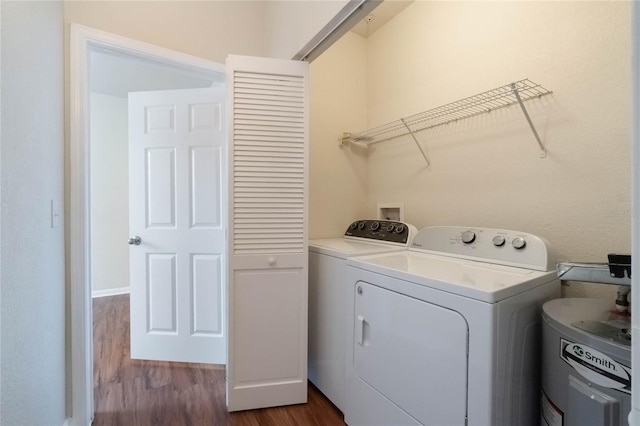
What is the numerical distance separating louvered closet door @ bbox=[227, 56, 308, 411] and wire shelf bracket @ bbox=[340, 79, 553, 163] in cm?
76

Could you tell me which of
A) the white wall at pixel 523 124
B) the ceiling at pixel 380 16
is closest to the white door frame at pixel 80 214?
the ceiling at pixel 380 16

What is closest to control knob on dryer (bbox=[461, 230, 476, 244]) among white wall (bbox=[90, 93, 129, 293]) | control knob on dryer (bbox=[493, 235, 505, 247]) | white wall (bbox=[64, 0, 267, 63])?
control knob on dryer (bbox=[493, 235, 505, 247])

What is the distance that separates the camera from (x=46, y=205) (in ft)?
3.92

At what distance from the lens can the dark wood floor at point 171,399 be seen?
5.20ft

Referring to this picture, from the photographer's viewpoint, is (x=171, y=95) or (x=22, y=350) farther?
(x=171, y=95)

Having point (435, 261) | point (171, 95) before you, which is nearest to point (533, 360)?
point (435, 261)

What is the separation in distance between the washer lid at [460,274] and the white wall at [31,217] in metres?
1.27

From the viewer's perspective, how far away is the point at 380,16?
2203 millimetres

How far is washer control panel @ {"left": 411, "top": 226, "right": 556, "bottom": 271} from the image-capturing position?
1208 mm

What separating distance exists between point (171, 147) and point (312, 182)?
1.08 meters

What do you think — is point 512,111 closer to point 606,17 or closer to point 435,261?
point 606,17

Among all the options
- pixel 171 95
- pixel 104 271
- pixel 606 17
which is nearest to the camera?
pixel 606 17

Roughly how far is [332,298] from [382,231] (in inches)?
23.2

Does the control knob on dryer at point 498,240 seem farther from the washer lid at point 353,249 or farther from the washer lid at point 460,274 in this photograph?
the washer lid at point 353,249
